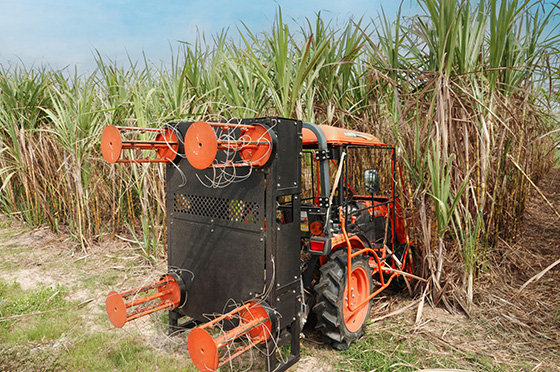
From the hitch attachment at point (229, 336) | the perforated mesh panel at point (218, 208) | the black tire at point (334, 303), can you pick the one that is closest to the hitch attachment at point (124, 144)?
the perforated mesh panel at point (218, 208)

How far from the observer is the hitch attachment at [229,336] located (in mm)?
1678

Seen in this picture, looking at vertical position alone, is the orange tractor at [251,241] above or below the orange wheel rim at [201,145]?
below

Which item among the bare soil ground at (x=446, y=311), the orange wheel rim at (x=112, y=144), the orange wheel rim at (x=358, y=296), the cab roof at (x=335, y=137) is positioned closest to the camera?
the orange wheel rim at (x=112, y=144)

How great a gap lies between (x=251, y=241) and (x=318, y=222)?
580mm

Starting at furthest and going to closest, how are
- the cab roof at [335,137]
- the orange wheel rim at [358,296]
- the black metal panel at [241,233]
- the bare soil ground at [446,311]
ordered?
1. the orange wheel rim at [358,296]
2. the bare soil ground at [446,311]
3. the cab roof at [335,137]
4. the black metal panel at [241,233]

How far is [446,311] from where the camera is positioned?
2.97 m

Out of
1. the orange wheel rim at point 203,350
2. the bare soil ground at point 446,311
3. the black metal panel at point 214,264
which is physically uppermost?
the black metal panel at point 214,264

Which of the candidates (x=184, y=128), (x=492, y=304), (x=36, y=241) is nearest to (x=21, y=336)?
(x=184, y=128)

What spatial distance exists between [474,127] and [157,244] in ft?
10.7

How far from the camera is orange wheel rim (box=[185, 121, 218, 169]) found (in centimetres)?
159

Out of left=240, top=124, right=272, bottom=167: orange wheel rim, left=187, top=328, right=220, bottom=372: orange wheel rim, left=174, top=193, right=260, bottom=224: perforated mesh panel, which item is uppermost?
left=240, top=124, right=272, bottom=167: orange wheel rim

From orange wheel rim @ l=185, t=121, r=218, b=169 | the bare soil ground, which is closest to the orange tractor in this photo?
orange wheel rim @ l=185, t=121, r=218, b=169

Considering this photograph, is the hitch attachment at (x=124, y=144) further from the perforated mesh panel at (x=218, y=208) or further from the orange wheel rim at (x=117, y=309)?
the orange wheel rim at (x=117, y=309)

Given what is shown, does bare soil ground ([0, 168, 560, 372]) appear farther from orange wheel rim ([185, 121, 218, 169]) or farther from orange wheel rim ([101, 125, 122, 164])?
orange wheel rim ([185, 121, 218, 169])
